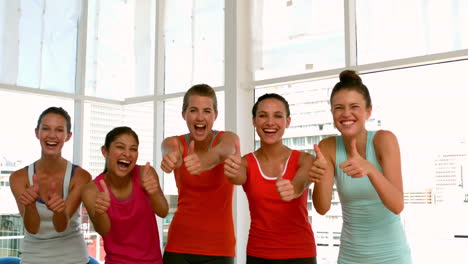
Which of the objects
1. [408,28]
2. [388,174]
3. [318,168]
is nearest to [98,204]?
[318,168]

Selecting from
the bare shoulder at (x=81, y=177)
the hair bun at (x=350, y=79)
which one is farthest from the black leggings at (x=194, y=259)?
the hair bun at (x=350, y=79)

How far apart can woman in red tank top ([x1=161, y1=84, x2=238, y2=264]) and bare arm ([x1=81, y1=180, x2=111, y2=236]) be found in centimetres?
33

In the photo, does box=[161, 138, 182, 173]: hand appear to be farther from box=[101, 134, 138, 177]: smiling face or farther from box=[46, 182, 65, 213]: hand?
box=[46, 182, 65, 213]: hand

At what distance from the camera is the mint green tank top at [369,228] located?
1862 millimetres

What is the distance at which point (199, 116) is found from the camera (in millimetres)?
2363

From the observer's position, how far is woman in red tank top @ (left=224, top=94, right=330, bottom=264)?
6.88ft

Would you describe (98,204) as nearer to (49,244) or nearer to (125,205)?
(125,205)

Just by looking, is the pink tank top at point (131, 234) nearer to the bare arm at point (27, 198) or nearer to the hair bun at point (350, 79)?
A: the bare arm at point (27, 198)

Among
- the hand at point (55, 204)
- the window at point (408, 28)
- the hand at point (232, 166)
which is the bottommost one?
the hand at point (55, 204)

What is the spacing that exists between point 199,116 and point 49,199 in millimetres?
878

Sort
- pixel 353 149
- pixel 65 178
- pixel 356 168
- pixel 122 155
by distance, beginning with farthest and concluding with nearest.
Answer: pixel 65 178
pixel 122 155
pixel 353 149
pixel 356 168

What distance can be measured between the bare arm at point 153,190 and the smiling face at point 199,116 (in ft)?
0.94

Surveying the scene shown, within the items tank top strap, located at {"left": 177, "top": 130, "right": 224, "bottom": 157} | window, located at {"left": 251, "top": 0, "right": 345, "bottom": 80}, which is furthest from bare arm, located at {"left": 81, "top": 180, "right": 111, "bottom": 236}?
window, located at {"left": 251, "top": 0, "right": 345, "bottom": 80}

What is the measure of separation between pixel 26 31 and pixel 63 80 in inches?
21.6
